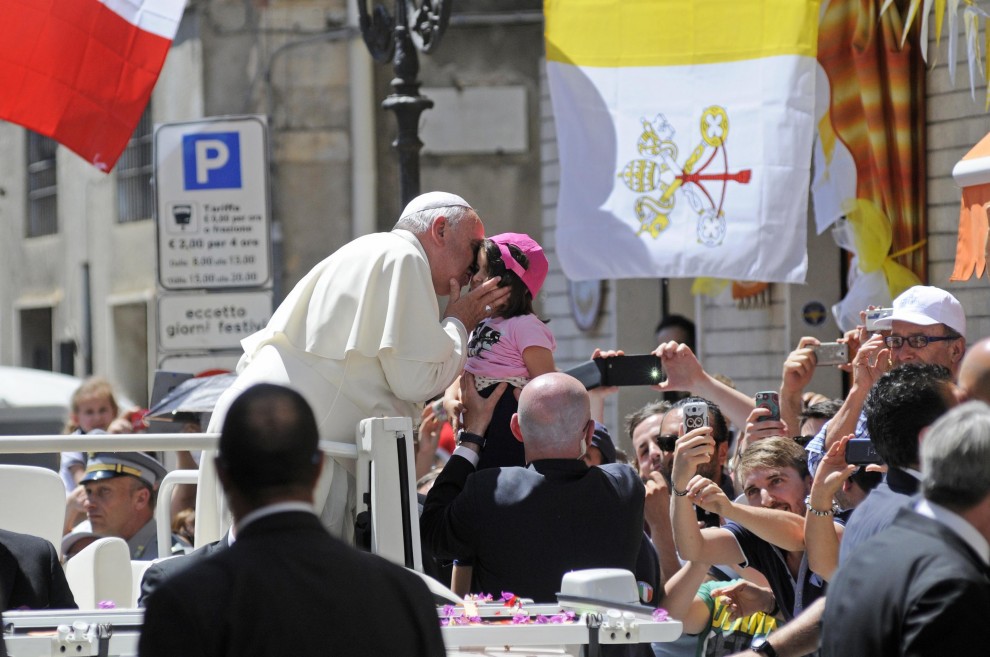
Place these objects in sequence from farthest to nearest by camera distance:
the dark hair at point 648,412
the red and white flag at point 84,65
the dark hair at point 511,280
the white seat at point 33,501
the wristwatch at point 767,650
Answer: the red and white flag at point 84,65 → the dark hair at point 648,412 → the white seat at point 33,501 → the dark hair at point 511,280 → the wristwatch at point 767,650

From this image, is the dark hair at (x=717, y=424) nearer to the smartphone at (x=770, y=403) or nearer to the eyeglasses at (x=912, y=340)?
the smartphone at (x=770, y=403)

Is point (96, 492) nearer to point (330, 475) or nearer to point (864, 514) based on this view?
point (330, 475)

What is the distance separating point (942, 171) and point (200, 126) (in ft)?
17.0

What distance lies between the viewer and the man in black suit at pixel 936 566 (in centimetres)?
320

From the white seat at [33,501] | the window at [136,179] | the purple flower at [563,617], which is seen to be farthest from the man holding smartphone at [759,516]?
the window at [136,179]

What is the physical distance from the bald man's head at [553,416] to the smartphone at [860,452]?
83 centimetres

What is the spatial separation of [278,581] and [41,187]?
27.1 m

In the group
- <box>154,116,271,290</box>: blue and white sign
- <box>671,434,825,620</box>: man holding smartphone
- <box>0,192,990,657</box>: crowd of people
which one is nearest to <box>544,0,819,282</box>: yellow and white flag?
<box>154,116,271,290</box>: blue and white sign

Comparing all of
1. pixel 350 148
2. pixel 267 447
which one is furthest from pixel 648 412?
pixel 350 148

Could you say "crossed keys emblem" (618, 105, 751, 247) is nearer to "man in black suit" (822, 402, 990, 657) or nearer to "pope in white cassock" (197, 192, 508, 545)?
"pope in white cassock" (197, 192, 508, 545)

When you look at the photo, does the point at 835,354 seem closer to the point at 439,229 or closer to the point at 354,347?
the point at 439,229

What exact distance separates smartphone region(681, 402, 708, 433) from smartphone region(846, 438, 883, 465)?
864 millimetres

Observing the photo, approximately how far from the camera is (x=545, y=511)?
501 cm

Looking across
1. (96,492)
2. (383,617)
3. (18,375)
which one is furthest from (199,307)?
(18,375)
